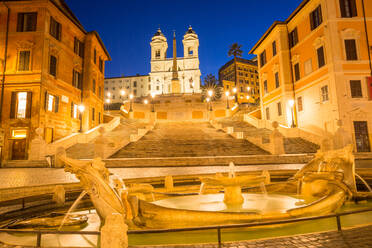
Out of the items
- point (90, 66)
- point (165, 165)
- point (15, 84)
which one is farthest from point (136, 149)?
point (90, 66)

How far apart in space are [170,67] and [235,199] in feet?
287

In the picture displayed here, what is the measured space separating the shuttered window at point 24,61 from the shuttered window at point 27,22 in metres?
2.59

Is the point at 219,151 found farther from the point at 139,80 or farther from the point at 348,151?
the point at 139,80

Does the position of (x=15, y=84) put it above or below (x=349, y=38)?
below

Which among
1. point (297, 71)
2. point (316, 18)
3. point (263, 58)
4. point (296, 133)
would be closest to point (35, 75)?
point (296, 133)

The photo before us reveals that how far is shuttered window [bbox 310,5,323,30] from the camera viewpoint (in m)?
23.0

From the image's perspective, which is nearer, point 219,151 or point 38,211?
point 38,211

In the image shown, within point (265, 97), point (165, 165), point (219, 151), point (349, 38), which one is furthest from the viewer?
point (265, 97)

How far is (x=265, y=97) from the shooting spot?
110 ft

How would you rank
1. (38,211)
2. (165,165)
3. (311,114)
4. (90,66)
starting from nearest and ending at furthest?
(38,211)
(165,165)
(311,114)
(90,66)

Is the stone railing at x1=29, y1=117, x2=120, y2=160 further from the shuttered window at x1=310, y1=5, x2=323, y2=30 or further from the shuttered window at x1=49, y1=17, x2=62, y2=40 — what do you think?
the shuttered window at x1=310, y1=5, x2=323, y2=30

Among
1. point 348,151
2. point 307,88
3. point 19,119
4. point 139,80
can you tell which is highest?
point 139,80

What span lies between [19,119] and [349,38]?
31504 millimetres

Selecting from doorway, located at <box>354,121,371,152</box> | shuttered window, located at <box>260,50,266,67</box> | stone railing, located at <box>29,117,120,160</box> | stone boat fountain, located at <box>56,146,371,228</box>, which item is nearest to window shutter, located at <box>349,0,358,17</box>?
doorway, located at <box>354,121,371,152</box>
